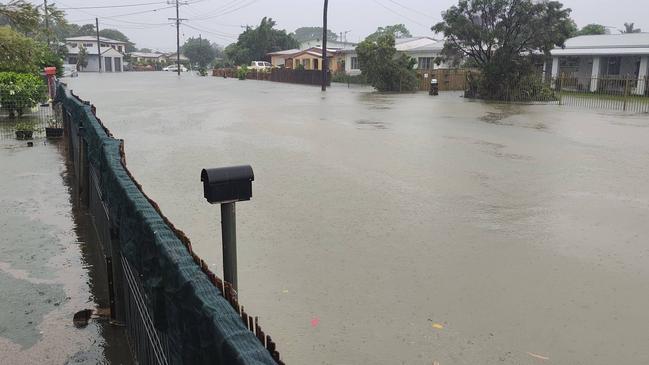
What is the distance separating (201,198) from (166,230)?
5.74 metres

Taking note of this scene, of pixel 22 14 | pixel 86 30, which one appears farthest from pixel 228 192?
pixel 86 30

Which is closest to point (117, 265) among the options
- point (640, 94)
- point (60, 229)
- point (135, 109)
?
point (60, 229)

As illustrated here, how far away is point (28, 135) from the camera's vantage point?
1406 cm

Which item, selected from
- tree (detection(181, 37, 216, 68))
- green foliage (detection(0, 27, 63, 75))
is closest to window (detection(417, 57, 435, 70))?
green foliage (detection(0, 27, 63, 75))

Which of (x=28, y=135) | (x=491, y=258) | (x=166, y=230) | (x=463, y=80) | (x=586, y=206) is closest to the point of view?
(x=166, y=230)

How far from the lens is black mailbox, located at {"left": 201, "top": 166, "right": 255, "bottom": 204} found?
308 cm

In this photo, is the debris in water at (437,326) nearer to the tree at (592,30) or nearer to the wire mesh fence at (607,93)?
the wire mesh fence at (607,93)

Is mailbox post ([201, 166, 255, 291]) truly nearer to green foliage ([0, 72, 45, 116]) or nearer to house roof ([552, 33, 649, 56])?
green foliage ([0, 72, 45, 116])

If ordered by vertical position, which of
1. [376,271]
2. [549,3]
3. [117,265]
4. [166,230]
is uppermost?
[549,3]

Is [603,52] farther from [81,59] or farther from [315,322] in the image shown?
[81,59]

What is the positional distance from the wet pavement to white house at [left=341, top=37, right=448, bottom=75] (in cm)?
3779

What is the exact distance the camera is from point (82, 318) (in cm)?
455

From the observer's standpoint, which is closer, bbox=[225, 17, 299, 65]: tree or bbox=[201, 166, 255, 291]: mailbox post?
bbox=[201, 166, 255, 291]: mailbox post

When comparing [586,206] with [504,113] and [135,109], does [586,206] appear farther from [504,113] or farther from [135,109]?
[135,109]
